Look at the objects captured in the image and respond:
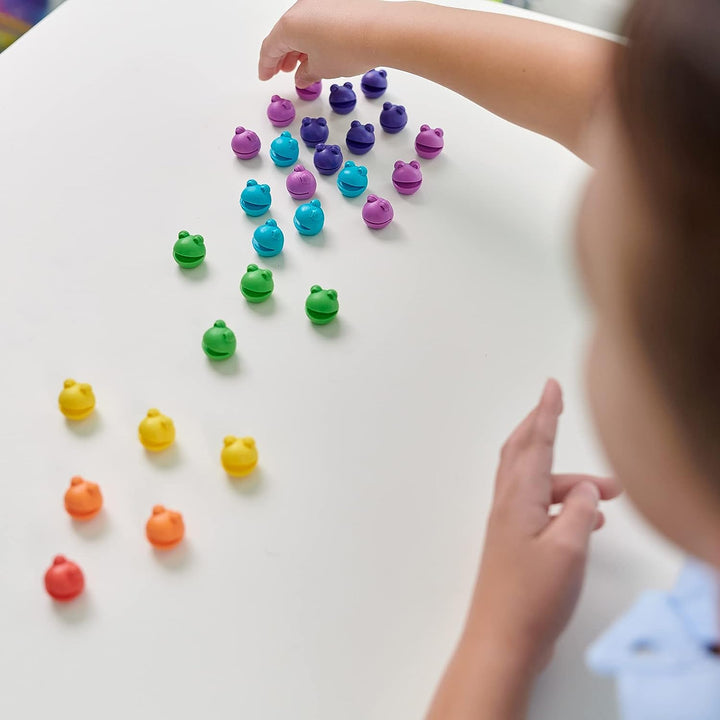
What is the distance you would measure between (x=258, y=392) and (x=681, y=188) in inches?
16.1

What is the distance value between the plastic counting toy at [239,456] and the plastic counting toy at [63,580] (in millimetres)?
112

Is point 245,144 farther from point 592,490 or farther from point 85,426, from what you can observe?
point 592,490

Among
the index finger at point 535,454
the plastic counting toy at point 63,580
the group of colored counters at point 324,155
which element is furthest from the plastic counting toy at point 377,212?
the plastic counting toy at point 63,580

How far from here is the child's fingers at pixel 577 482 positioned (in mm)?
565

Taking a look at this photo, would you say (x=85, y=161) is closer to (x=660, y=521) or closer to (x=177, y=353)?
(x=177, y=353)

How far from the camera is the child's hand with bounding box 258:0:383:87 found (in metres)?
0.82

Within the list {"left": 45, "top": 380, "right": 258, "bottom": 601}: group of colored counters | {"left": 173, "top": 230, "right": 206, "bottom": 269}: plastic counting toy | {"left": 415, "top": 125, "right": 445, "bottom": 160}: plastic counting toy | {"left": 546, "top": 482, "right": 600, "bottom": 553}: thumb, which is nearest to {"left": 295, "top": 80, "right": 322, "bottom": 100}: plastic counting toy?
{"left": 415, "top": 125, "right": 445, "bottom": 160}: plastic counting toy

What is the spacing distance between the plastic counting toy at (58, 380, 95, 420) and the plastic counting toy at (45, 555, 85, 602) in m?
0.12

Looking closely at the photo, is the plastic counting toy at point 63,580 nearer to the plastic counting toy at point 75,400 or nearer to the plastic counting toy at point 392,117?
the plastic counting toy at point 75,400

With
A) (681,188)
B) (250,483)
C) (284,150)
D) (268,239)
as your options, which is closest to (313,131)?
(284,150)

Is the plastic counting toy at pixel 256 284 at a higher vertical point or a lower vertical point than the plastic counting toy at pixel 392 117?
lower

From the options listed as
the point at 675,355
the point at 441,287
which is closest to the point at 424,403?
the point at 441,287

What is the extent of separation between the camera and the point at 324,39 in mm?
820

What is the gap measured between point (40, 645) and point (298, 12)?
0.60 m
